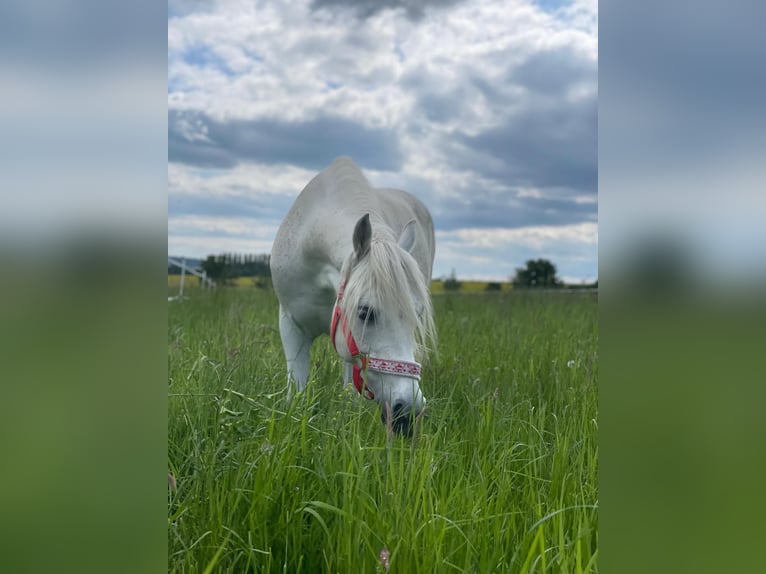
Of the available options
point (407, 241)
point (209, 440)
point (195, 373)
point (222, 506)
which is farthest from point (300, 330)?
point (222, 506)

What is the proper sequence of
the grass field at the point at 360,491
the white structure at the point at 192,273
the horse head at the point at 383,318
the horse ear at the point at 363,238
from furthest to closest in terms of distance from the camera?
1. the white structure at the point at 192,273
2. the horse ear at the point at 363,238
3. the horse head at the point at 383,318
4. the grass field at the point at 360,491

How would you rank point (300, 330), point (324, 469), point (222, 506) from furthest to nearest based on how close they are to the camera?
1. point (300, 330)
2. point (324, 469)
3. point (222, 506)

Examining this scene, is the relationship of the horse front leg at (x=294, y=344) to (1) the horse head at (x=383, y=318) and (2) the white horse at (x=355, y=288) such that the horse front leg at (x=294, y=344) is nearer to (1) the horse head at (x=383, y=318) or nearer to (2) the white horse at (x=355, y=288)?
(2) the white horse at (x=355, y=288)

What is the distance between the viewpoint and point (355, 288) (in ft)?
7.18

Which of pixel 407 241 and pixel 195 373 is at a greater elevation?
pixel 407 241

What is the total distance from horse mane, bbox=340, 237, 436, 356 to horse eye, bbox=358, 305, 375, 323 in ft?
0.08

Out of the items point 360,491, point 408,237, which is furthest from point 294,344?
point 360,491

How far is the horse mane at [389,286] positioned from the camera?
7.01 ft

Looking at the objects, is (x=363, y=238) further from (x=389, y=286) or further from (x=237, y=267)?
(x=237, y=267)

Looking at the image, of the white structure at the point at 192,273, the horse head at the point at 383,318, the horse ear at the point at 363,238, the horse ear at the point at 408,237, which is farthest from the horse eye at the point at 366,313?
the white structure at the point at 192,273

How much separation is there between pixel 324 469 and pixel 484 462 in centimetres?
47

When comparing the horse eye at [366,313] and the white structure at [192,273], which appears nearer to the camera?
the horse eye at [366,313]
